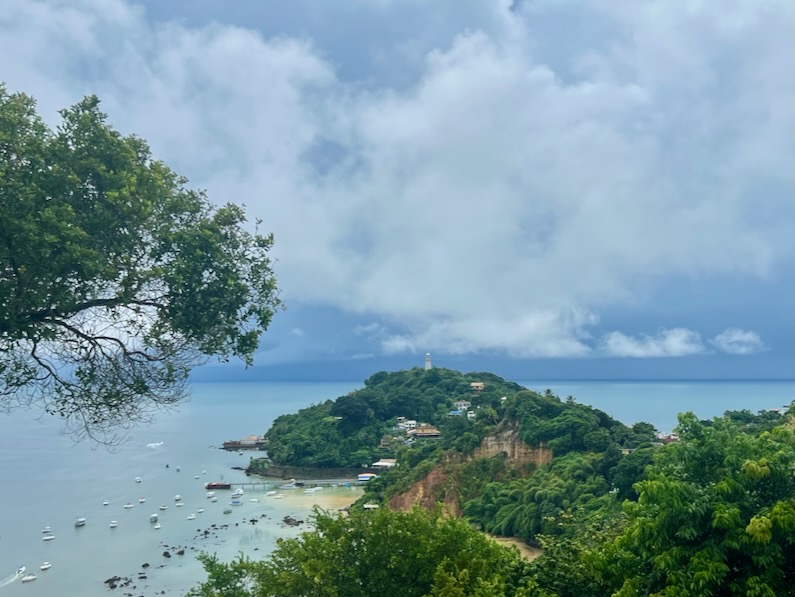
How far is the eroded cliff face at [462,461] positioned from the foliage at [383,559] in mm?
25230

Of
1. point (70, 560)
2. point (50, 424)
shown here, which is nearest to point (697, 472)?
point (70, 560)

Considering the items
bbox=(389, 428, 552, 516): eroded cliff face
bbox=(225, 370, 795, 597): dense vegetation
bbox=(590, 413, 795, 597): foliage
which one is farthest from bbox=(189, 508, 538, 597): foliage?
bbox=(389, 428, 552, 516): eroded cliff face

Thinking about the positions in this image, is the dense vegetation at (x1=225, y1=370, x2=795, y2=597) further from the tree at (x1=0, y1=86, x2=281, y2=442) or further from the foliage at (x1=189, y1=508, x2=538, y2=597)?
the tree at (x1=0, y1=86, x2=281, y2=442)

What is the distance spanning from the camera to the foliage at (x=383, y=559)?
7922 mm

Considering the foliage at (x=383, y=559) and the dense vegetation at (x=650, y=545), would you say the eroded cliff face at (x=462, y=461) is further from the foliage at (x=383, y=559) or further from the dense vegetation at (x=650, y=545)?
the foliage at (x=383, y=559)

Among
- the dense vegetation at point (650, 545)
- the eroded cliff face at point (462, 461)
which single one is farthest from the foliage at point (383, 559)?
the eroded cliff face at point (462, 461)

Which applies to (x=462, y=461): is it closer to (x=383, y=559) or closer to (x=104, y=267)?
(x=383, y=559)

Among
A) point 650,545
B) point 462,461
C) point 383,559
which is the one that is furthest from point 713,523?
point 462,461

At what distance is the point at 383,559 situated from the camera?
8.25 m

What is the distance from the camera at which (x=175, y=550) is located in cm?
2883

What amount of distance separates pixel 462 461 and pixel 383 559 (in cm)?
2918

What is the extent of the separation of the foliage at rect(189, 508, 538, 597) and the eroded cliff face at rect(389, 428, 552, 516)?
82.8ft

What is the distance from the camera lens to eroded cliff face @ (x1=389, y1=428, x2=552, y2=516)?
34.1m

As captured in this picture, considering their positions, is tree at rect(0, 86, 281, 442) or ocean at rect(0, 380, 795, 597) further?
ocean at rect(0, 380, 795, 597)
